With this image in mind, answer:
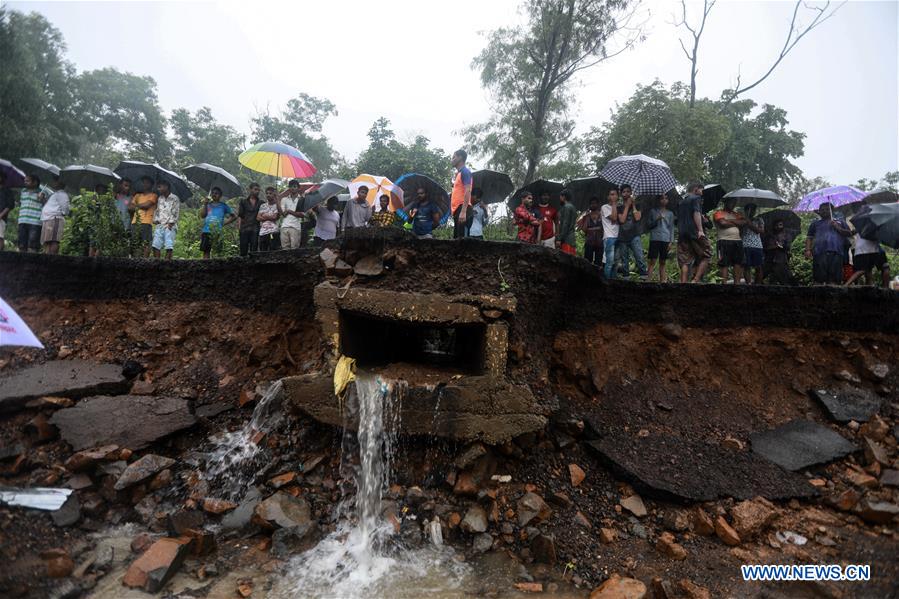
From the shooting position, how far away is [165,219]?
23.0 feet

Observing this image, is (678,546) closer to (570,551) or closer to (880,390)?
(570,551)

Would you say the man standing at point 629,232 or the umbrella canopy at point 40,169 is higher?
the umbrella canopy at point 40,169

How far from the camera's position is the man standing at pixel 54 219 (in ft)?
23.1

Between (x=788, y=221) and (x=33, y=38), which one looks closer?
(x=788, y=221)

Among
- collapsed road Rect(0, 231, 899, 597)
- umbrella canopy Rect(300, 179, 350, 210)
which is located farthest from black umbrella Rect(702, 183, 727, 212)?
umbrella canopy Rect(300, 179, 350, 210)

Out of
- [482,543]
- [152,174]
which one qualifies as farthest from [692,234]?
[152,174]

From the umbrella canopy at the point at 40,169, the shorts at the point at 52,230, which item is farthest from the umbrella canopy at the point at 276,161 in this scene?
the umbrella canopy at the point at 40,169

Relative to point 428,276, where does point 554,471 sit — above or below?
below

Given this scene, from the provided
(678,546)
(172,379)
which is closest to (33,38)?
(172,379)

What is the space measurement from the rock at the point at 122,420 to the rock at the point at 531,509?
11.8ft

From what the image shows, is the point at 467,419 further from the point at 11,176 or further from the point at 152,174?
the point at 11,176

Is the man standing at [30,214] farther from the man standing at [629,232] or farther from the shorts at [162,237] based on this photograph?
the man standing at [629,232]

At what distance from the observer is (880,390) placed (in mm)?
5105

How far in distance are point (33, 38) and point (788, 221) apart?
1075 inches
